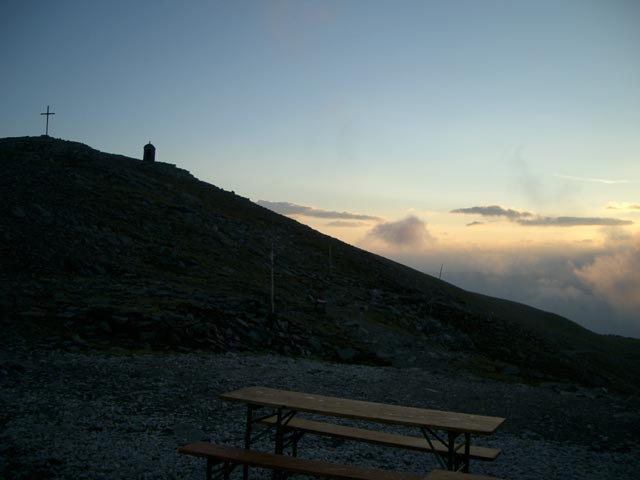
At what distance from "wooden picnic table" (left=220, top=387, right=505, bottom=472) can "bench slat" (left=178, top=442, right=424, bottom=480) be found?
2.09ft

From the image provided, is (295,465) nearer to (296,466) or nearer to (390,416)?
(296,466)

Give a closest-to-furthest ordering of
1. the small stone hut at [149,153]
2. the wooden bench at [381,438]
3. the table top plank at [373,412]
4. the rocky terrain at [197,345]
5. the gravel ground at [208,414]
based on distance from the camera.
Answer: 1. the table top plank at [373,412]
2. the wooden bench at [381,438]
3. the gravel ground at [208,414]
4. the rocky terrain at [197,345]
5. the small stone hut at [149,153]

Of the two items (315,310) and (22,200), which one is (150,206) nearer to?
(22,200)

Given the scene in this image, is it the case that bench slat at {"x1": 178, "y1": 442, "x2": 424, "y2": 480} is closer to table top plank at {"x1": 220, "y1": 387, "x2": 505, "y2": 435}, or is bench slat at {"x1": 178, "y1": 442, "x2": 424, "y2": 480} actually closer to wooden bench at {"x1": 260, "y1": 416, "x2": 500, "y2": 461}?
table top plank at {"x1": 220, "y1": 387, "x2": 505, "y2": 435}

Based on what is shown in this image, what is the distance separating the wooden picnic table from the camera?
756cm

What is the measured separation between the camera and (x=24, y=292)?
71.2ft

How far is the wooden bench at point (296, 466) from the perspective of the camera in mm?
7094

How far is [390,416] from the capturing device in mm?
7922

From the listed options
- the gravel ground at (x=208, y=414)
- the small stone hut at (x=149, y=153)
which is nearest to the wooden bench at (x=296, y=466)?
the gravel ground at (x=208, y=414)

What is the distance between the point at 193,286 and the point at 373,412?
21.2m

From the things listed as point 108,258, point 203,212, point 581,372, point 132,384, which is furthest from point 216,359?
point 203,212

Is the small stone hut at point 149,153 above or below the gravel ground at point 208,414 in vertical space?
above

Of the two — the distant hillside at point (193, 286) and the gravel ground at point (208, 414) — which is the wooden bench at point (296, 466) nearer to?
the gravel ground at point (208, 414)

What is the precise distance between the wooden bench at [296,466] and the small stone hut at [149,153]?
208 feet
